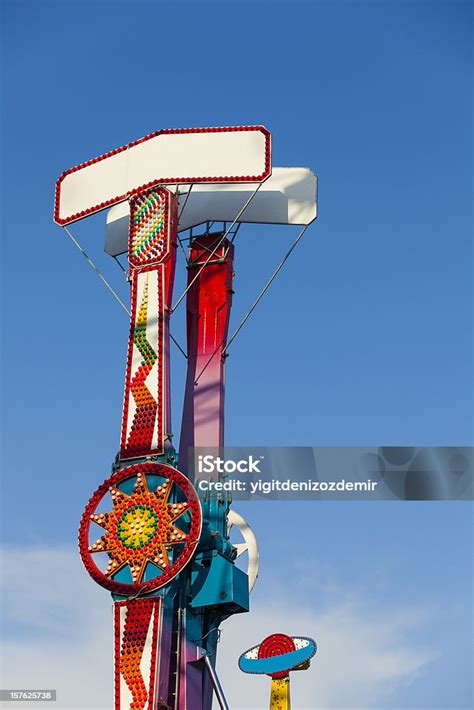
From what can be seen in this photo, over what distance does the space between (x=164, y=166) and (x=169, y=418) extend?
7610 millimetres

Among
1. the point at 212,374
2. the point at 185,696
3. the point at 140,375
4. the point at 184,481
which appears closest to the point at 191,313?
the point at 212,374

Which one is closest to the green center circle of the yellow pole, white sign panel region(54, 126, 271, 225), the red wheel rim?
the red wheel rim

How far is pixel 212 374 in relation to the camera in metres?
36.0

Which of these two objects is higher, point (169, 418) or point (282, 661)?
point (169, 418)

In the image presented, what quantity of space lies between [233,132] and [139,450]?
956 cm

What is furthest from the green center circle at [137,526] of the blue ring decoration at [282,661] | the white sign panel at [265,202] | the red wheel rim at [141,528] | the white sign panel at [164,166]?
the white sign panel at [265,202]

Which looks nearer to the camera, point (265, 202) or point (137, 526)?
point (137, 526)

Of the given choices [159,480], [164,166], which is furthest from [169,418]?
[164,166]

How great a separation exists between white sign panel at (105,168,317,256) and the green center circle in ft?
35.5

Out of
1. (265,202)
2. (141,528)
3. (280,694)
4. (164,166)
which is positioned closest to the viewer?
(141,528)

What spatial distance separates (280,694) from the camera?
35344mm

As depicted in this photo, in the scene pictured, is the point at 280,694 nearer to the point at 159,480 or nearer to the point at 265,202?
the point at 159,480

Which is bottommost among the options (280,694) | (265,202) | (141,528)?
(280,694)

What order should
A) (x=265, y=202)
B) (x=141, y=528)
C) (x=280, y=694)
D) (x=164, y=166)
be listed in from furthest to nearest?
(x=265, y=202) < (x=280, y=694) < (x=164, y=166) < (x=141, y=528)
